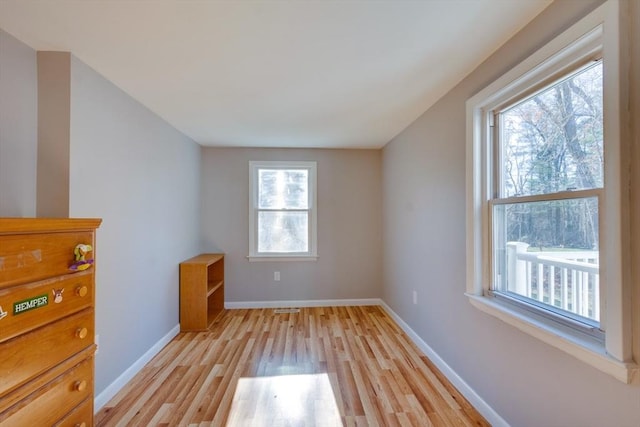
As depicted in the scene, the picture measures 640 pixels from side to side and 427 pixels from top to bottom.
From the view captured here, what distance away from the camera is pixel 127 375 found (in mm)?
2150

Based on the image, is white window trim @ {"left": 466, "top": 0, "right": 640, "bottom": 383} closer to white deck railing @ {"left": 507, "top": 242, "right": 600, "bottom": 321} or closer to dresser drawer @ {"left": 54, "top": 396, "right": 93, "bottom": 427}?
white deck railing @ {"left": 507, "top": 242, "right": 600, "bottom": 321}

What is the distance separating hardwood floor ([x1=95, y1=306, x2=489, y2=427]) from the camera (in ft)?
5.81

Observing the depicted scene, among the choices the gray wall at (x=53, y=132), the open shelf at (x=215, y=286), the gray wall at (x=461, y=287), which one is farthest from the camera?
the open shelf at (x=215, y=286)

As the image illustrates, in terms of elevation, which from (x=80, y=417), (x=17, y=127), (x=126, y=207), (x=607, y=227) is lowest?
(x=80, y=417)

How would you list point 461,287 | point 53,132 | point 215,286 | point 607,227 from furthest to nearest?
point 215,286
point 461,287
point 53,132
point 607,227

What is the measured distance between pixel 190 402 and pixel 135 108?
7.54ft

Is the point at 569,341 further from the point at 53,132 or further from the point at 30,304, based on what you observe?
the point at 53,132

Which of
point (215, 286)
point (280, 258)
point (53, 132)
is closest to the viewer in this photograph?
point (53, 132)

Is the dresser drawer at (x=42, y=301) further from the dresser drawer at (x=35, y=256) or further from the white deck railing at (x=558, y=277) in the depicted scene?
the white deck railing at (x=558, y=277)

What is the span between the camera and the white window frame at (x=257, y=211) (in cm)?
386

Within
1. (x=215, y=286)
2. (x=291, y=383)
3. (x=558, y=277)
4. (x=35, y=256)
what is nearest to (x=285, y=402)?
(x=291, y=383)

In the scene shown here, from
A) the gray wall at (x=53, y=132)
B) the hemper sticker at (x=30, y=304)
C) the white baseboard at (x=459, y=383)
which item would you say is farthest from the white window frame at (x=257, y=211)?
the hemper sticker at (x=30, y=304)

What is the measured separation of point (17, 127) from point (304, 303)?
10.7ft

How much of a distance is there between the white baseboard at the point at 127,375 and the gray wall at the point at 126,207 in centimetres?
4
